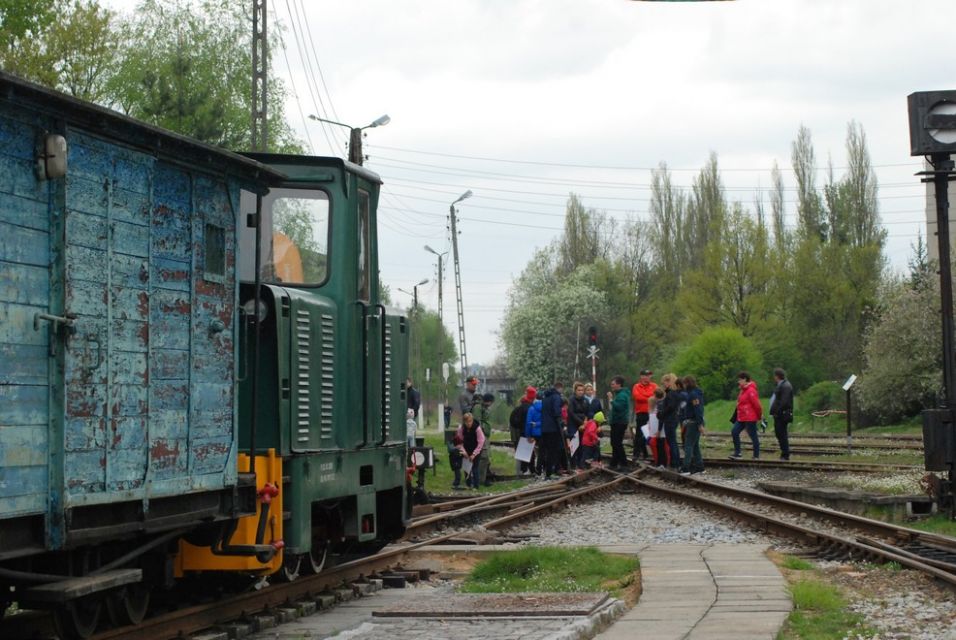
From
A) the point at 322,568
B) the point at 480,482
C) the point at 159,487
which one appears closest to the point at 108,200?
the point at 159,487

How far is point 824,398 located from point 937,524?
3578 cm

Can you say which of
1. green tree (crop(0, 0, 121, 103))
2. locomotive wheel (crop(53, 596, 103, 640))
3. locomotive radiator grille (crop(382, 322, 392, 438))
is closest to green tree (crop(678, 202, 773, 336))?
green tree (crop(0, 0, 121, 103))

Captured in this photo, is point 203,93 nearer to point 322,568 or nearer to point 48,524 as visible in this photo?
point 322,568

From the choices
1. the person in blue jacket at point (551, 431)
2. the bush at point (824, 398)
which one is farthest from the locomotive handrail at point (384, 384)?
the bush at point (824, 398)

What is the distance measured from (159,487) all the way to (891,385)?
3571 centimetres

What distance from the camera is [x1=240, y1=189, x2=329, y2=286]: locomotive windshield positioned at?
10062 mm

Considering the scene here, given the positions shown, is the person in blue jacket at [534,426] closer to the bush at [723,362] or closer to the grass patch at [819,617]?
the grass patch at [819,617]

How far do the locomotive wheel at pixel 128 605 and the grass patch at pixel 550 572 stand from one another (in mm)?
3427

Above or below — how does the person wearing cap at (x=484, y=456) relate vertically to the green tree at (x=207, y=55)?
below

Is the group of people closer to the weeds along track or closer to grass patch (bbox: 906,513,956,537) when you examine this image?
the weeds along track

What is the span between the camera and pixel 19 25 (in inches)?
1144

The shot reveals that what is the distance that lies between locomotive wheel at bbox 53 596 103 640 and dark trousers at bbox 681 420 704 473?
662 inches

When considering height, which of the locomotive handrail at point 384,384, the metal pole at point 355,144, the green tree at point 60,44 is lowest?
the locomotive handrail at point 384,384

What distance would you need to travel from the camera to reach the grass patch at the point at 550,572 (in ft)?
36.6
